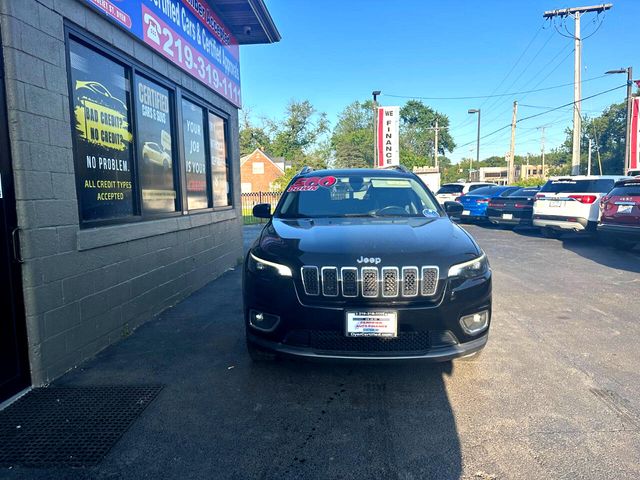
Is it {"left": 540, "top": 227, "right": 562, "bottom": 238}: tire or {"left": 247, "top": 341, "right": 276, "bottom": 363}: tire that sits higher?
{"left": 247, "top": 341, "right": 276, "bottom": 363}: tire

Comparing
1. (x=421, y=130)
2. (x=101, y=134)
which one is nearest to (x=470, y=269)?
(x=101, y=134)

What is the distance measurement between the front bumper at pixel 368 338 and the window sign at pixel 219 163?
5.25 metres

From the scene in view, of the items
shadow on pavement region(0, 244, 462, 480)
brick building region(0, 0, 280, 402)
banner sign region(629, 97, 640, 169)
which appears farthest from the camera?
banner sign region(629, 97, 640, 169)

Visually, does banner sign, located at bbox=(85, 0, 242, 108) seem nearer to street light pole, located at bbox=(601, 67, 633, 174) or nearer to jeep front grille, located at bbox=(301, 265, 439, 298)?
jeep front grille, located at bbox=(301, 265, 439, 298)

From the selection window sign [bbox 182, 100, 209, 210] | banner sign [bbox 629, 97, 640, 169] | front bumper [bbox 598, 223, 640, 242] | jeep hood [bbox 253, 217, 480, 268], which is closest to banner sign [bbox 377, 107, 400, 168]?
banner sign [bbox 629, 97, 640, 169]

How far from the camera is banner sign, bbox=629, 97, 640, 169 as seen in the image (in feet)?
56.5

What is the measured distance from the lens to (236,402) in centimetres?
314

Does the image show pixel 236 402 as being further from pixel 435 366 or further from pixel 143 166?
pixel 143 166

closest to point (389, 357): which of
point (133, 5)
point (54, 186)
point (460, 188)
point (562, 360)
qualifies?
point (562, 360)

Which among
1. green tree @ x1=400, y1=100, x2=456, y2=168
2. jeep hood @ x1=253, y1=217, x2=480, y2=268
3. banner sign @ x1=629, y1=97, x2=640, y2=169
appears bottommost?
jeep hood @ x1=253, y1=217, x2=480, y2=268

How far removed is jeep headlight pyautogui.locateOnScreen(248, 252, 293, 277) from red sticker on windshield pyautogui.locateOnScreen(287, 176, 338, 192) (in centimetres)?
150

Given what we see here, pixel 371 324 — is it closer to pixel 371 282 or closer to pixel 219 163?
pixel 371 282

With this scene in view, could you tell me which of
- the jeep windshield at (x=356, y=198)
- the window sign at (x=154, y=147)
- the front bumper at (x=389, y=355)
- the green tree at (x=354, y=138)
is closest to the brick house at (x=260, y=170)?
the green tree at (x=354, y=138)

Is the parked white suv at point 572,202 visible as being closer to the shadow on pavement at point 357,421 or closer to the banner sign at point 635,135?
the banner sign at point 635,135
